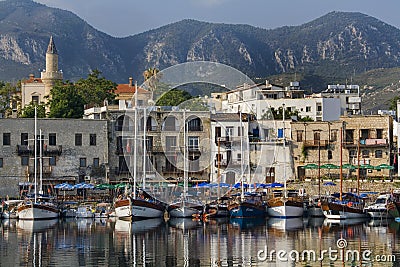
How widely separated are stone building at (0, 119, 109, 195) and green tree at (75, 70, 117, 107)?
18430 mm

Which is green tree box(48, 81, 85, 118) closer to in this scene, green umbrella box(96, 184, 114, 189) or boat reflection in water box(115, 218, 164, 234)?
green umbrella box(96, 184, 114, 189)

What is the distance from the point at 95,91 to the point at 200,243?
2162 inches

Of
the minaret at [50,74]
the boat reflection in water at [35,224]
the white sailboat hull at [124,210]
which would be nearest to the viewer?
the boat reflection in water at [35,224]

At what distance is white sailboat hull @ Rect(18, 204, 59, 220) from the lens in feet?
202

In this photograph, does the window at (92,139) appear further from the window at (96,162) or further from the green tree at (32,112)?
the green tree at (32,112)

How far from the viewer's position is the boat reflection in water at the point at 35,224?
5518 centimetres

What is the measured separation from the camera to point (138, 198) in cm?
6191

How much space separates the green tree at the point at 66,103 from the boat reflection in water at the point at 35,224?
27.5 meters

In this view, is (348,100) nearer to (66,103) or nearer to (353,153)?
(353,153)

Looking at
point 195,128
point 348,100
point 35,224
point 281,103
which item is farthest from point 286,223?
point 348,100

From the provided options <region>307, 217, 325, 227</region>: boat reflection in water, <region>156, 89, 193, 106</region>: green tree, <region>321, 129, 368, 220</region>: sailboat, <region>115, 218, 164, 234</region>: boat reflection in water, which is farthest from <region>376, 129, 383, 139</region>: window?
<region>115, 218, 164, 234</region>: boat reflection in water

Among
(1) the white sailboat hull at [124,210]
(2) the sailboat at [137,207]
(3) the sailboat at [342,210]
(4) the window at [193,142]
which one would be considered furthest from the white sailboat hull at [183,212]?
(4) the window at [193,142]

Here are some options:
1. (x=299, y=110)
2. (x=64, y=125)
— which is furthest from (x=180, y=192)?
(x=299, y=110)

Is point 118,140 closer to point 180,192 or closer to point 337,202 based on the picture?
point 180,192
